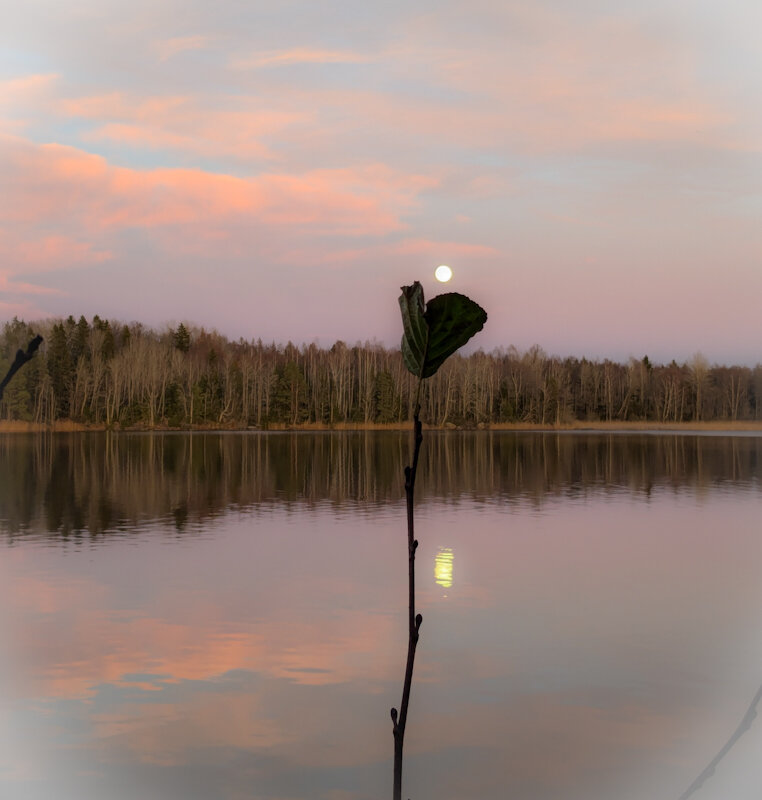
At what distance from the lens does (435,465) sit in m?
38.9

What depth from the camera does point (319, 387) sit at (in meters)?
94.2

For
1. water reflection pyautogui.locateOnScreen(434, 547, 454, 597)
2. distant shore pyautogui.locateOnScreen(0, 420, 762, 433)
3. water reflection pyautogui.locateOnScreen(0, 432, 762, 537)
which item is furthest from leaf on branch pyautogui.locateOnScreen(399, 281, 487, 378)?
distant shore pyautogui.locateOnScreen(0, 420, 762, 433)

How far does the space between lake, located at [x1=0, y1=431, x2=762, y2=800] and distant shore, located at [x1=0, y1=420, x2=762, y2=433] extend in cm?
6827

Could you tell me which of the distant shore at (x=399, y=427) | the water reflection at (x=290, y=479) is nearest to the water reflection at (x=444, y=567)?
the water reflection at (x=290, y=479)

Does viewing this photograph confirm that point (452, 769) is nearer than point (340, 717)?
Yes

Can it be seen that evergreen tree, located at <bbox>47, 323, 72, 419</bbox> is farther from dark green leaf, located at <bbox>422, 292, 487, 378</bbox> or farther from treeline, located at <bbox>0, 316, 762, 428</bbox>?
dark green leaf, located at <bbox>422, 292, 487, 378</bbox>

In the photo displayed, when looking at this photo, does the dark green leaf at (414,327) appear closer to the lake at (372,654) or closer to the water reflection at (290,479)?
the lake at (372,654)

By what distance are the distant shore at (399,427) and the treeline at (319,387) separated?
2.09 ft

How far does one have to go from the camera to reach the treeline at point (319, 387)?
8350cm

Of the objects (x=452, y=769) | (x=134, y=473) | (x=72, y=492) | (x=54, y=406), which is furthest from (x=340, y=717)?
(x=54, y=406)

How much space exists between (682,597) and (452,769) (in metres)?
6.96

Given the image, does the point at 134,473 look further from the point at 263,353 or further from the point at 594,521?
the point at 263,353

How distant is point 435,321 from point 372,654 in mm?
8747

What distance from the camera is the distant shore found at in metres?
87.2
